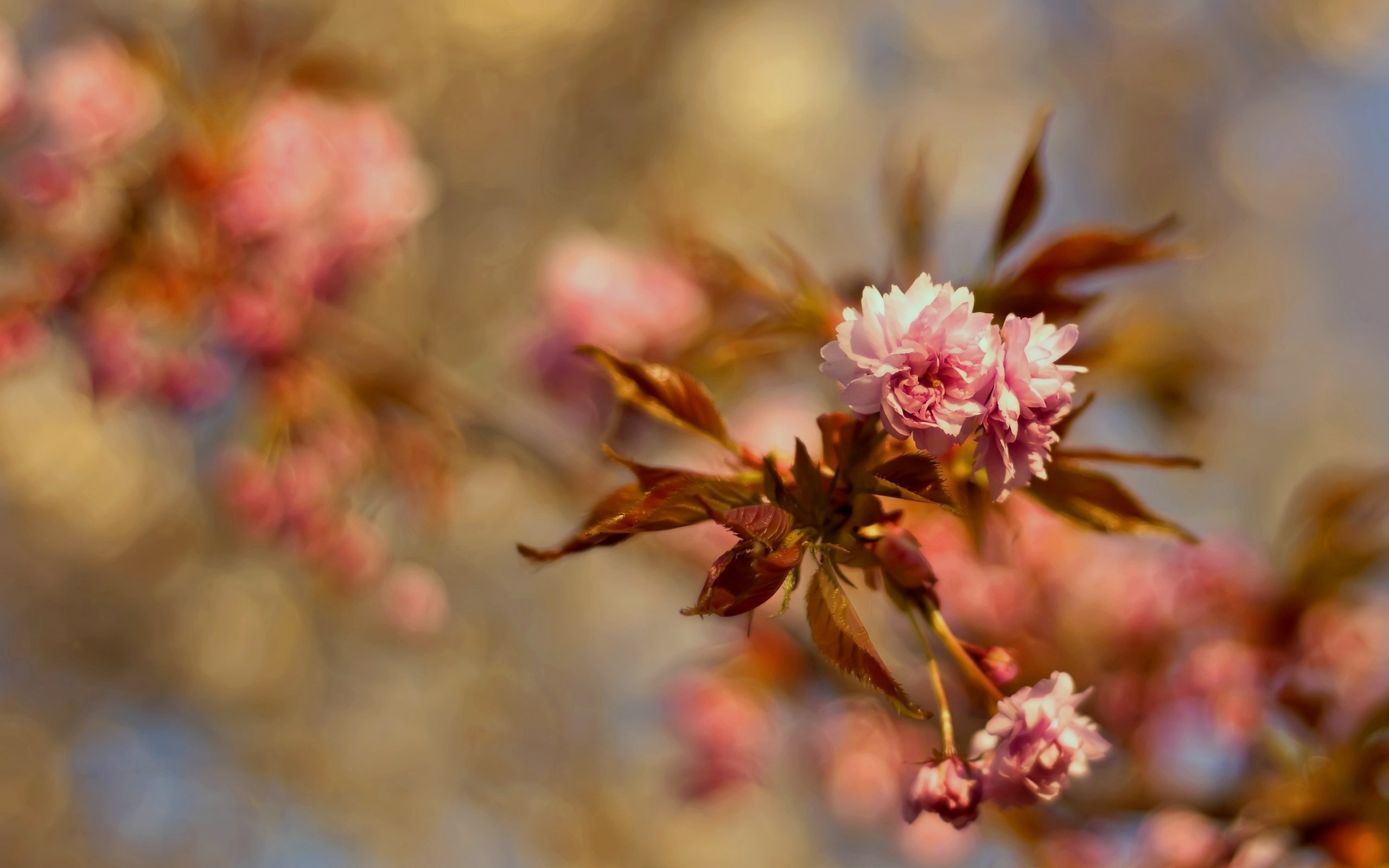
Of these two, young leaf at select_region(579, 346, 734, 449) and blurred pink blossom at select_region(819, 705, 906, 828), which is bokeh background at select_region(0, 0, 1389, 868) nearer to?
blurred pink blossom at select_region(819, 705, 906, 828)

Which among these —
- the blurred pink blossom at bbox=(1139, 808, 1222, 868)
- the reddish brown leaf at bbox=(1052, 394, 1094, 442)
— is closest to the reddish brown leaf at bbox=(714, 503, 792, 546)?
the reddish brown leaf at bbox=(1052, 394, 1094, 442)

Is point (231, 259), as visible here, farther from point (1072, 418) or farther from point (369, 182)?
point (1072, 418)

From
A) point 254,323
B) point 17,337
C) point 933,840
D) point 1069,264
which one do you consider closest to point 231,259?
point 254,323

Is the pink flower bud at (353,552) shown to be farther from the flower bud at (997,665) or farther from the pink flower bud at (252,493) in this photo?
the flower bud at (997,665)

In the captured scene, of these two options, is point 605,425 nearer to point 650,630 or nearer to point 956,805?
point 956,805

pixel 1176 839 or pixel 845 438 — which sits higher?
pixel 845 438

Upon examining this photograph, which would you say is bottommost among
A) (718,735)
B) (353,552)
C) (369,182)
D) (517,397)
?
(517,397)

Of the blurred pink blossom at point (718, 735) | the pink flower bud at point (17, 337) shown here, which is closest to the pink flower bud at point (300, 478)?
Result: the pink flower bud at point (17, 337)
